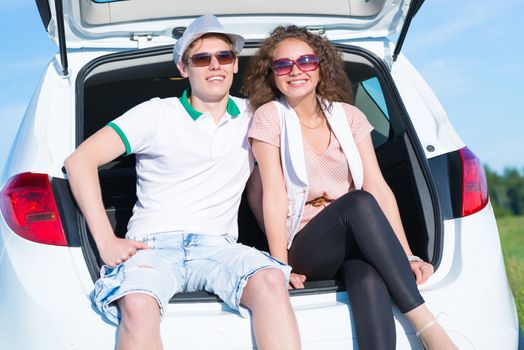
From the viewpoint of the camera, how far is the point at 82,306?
223 cm

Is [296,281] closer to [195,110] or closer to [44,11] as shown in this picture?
[195,110]

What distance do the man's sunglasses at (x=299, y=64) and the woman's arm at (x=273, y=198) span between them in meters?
0.31

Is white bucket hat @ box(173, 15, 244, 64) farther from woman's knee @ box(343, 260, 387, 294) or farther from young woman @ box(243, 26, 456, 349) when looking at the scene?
woman's knee @ box(343, 260, 387, 294)

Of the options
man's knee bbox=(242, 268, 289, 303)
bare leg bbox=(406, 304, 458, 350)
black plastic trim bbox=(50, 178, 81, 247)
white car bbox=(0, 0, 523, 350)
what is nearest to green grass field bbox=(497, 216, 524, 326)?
white car bbox=(0, 0, 523, 350)

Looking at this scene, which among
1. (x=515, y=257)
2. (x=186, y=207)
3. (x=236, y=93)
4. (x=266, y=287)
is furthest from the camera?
(x=515, y=257)

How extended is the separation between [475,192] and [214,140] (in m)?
0.92

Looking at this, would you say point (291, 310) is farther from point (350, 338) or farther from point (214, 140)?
point (214, 140)

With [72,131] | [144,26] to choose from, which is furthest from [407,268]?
[144,26]

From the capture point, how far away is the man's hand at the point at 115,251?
7.82 feet

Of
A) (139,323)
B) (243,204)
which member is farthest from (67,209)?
(243,204)

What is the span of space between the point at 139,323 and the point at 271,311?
37 centimetres

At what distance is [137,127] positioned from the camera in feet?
8.59

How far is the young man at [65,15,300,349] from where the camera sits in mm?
2207

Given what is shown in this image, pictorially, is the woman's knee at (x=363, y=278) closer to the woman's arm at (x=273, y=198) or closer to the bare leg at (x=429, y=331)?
the bare leg at (x=429, y=331)
